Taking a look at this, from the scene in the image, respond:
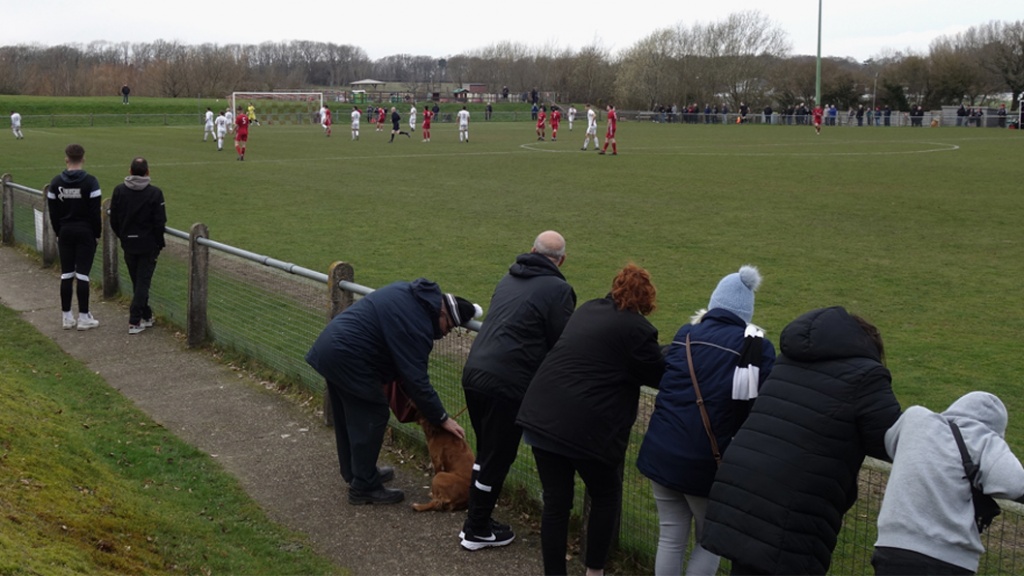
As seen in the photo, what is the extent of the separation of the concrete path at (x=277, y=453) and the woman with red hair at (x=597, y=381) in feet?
3.58

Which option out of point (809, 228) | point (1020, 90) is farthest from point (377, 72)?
point (809, 228)

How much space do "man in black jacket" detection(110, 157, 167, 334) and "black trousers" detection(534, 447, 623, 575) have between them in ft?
24.0

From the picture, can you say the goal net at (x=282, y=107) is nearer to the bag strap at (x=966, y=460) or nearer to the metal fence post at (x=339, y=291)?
the metal fence post at (x=339, y=291)

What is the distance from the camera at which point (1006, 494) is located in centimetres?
371

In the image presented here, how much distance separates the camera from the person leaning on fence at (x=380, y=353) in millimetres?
6410

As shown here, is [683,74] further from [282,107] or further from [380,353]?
[380,353]

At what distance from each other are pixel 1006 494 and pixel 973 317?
9.27 meters

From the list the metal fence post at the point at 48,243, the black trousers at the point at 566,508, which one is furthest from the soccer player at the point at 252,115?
the black trousers at the point at 566,508

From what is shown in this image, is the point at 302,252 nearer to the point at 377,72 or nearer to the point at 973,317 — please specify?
the point at 973,317

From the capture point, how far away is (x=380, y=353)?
6496 millimetres

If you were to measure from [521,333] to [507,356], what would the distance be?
0.46 ft

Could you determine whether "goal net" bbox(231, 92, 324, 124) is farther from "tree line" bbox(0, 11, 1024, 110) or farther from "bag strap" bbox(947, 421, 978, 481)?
"bag strap" bbox(947, 421, 978, 481)

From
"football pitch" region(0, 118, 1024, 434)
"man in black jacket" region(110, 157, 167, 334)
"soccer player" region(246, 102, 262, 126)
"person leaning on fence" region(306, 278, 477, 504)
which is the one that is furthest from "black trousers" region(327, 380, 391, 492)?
"soccer player" region(246, 102, 262, 126)

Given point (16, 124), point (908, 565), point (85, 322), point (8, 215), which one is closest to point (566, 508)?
point (908, 565)
